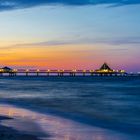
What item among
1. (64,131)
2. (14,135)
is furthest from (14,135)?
(64,131)

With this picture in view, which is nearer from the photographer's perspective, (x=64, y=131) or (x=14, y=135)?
(x=14, y=135)

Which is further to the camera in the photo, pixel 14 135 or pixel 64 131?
pixel 64 131

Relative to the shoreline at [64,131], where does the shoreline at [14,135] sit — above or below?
above

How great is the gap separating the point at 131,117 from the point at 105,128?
721 cm

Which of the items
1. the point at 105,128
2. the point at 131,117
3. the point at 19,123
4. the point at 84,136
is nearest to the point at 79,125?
the point at 105,128

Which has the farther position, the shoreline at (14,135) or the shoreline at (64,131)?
the shoreline at (64,131)

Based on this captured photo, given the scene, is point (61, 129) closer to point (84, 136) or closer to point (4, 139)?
point (84, 136)

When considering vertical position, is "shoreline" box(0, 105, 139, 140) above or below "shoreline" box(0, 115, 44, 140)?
below

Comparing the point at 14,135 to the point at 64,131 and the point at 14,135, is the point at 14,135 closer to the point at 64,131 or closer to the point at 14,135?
the point at 14,135

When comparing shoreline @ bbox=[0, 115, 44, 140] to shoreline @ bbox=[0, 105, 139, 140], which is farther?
shoreline @ bbox=[0, 105, 139, 140]

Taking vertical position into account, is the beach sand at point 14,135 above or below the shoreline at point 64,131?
above

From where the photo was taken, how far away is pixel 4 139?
56.0 feet

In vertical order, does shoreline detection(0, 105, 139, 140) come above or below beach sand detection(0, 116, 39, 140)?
below

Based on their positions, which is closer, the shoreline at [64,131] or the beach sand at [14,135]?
the beach sand at [14,135]
